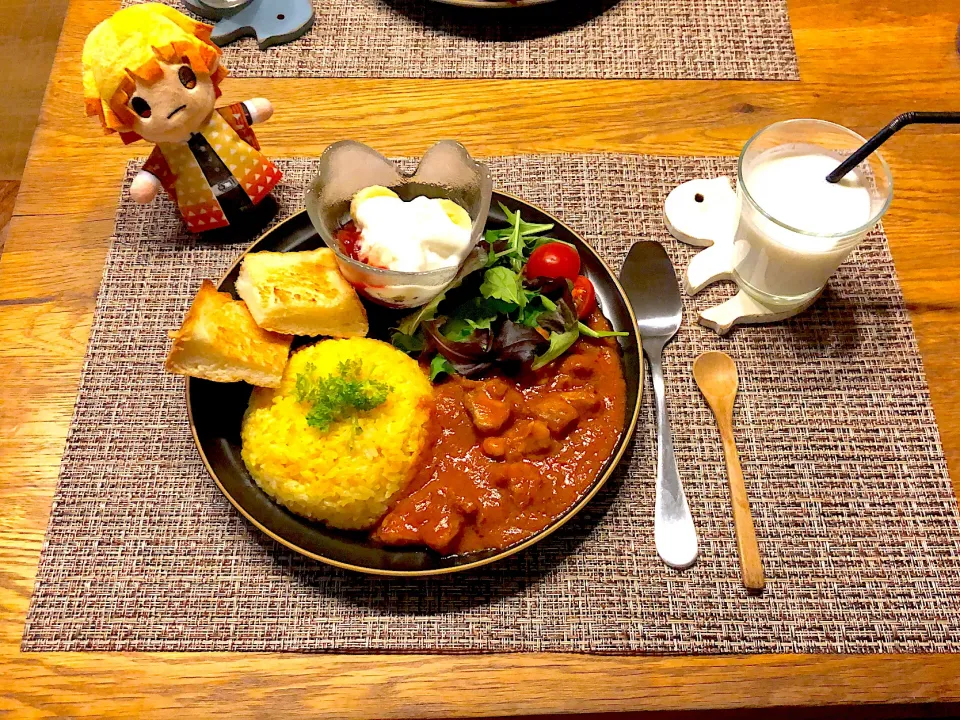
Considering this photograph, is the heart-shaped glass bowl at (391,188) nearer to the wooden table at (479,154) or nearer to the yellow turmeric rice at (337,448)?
the yellow turmeric rice at (337,448)

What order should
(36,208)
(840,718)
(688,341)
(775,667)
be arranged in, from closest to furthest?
1. (775,667)
2. (840,718)
3. (688,341)
4. (36,208)

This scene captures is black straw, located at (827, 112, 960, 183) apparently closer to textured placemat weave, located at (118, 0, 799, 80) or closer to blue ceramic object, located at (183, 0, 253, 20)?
textured placemat weave, located at (118, 0, 799, 80)

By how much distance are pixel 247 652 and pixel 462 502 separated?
0.57 m

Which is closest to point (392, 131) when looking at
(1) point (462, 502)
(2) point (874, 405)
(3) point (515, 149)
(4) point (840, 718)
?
(3) point (515, 149)

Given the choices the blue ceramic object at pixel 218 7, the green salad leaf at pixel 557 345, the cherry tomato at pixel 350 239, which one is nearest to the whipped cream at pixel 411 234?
the cherry tomato at pixel 350 239

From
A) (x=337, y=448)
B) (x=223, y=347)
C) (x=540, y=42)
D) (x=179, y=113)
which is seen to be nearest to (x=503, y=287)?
(x=337, y=448)

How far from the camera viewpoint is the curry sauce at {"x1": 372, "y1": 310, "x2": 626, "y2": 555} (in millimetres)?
1545

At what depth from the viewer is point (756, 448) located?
1.77 metres

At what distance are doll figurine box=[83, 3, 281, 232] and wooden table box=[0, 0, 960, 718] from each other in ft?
0.99

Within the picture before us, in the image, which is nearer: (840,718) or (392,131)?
(840,718)

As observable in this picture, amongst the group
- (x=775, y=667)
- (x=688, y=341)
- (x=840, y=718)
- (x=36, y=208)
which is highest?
(x=36, y=208)

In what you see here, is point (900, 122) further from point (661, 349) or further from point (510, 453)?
point (510, 453)

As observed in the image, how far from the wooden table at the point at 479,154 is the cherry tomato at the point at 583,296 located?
61 cm

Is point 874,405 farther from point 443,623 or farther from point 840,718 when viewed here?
point 443,623
